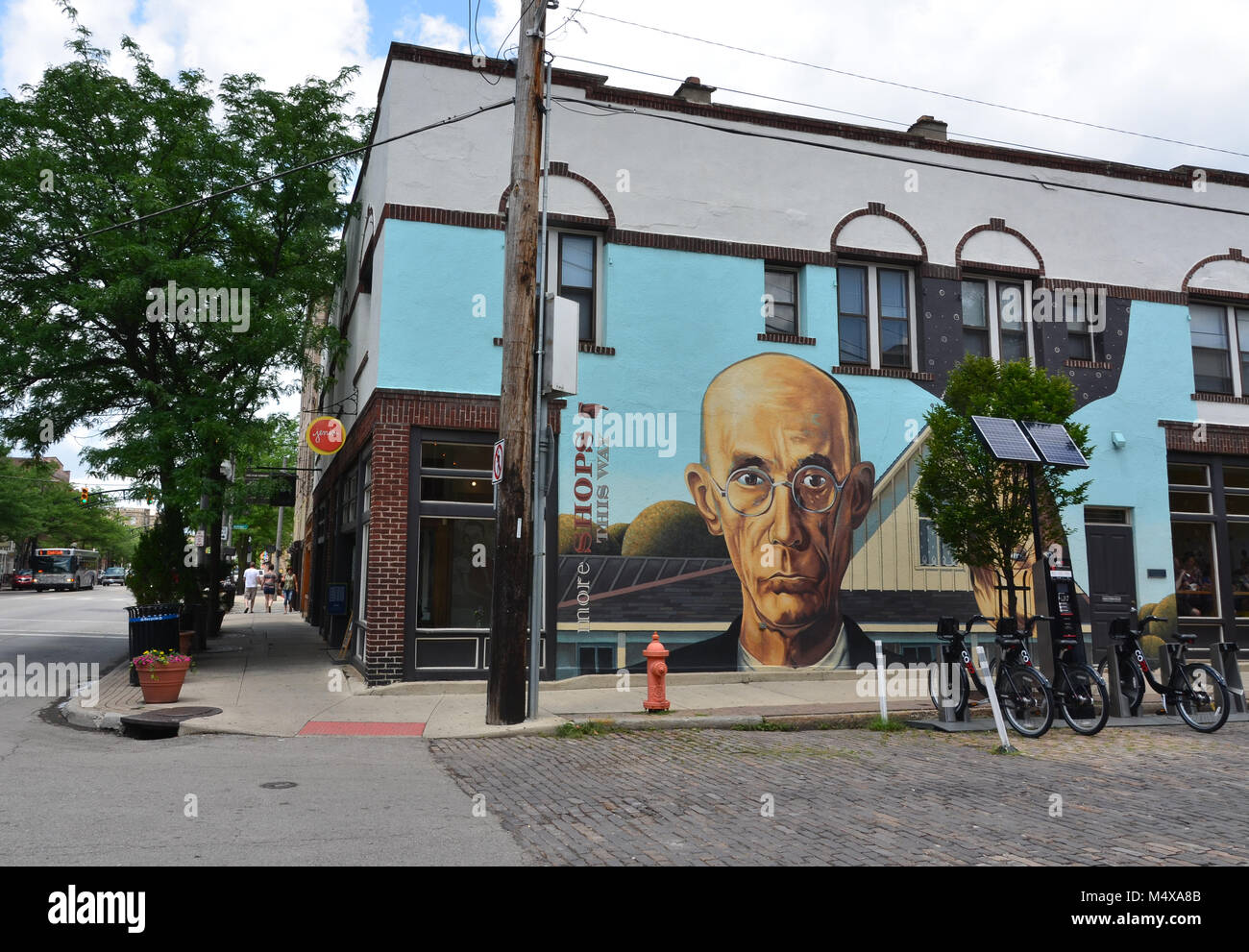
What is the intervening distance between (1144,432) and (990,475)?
624 centimetres

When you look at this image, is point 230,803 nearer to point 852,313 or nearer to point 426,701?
point 426,701

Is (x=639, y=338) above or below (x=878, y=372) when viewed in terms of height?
above

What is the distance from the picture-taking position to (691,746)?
9.26m

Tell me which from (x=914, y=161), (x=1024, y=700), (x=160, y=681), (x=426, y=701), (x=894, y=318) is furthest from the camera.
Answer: (x=914, y=161)

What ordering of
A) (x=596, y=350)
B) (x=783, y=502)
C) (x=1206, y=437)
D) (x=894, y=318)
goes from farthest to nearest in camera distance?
(x=1206, y=437) → (x=894, y=318) → (x=783, y=502) → (x=596, y=350)

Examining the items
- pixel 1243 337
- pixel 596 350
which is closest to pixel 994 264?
pixel 1243 337

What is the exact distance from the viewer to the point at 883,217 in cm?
1552

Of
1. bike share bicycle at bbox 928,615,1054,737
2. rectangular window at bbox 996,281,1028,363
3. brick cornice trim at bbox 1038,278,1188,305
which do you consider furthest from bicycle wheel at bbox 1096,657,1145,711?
brick cornice trim at bbox 1038,278,1188,305

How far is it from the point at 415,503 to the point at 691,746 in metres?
5.51

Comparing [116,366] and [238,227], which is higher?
[238,227]

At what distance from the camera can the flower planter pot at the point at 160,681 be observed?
433 inches

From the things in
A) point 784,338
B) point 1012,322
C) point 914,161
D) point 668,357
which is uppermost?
point 914,161
